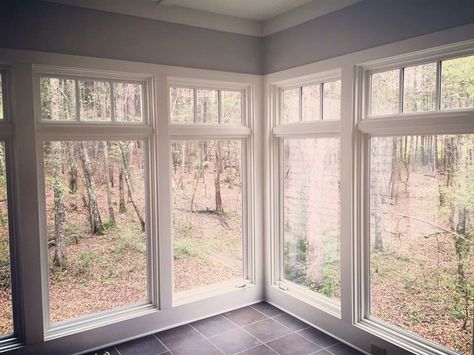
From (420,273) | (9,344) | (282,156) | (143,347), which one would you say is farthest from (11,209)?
(420,273)

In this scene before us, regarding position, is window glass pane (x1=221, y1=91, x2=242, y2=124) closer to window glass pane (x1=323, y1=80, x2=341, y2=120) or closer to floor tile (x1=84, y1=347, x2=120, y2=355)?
window glass pane (x1=323, y1=80, x2=341, y2=120)

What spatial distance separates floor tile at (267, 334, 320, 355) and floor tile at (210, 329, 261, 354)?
0.15 m

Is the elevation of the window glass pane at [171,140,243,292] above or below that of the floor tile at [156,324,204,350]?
above

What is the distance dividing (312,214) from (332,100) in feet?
3.30

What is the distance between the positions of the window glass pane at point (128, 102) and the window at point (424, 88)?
1813 millimetres

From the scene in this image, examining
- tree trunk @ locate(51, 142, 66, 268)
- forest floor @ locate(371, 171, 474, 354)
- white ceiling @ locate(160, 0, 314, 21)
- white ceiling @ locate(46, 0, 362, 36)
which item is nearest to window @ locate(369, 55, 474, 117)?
forest floor @ locate(371, 171, 474, 354)

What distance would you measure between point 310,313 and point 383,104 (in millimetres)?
1840

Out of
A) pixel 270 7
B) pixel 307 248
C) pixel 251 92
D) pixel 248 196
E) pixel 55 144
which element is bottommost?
pixel 307 248

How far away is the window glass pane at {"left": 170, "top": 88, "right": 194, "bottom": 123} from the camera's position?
3.57m

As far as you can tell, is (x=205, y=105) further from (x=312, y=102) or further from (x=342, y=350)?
(x=342, y=350)

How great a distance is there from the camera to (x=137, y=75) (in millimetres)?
3320

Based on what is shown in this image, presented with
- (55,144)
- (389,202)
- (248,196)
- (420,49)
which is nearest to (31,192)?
(55,144)

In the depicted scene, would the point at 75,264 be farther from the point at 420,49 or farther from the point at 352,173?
the point at 420,49

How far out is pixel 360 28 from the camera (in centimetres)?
303
